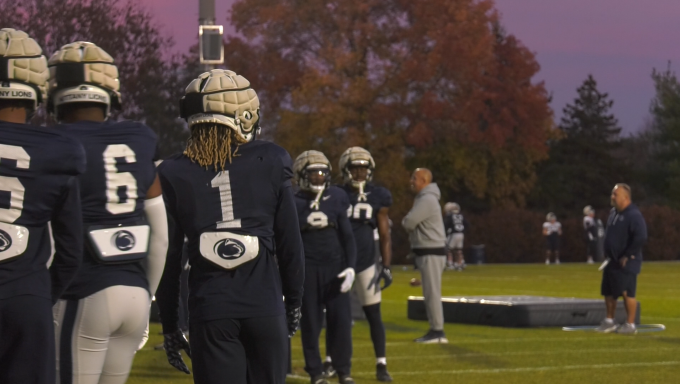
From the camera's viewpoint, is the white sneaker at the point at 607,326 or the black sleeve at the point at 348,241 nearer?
the black sleeve at the point at 348,241

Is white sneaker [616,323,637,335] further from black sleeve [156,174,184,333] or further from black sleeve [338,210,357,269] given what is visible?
black sleeve [156,174,184,333]

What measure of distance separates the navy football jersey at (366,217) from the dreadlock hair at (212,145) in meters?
5.87

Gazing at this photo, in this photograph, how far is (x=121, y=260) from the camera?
4832 millimetres

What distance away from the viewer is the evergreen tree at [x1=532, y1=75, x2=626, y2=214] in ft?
210

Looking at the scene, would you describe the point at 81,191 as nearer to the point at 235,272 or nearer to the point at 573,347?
the point at 235,272

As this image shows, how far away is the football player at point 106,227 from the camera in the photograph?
15.6 ft

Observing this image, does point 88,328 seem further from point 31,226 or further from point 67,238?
point 31,226

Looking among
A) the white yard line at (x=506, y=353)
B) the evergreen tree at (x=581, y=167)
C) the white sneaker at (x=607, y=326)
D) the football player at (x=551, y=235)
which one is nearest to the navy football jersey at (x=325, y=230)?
the white yard line at (x=506, y=353)

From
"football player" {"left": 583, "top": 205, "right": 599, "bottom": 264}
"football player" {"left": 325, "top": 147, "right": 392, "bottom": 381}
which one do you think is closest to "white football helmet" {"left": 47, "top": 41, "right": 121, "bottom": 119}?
"football player" {"left": 325, "top": 147, "right": 392, "bottom": 381}

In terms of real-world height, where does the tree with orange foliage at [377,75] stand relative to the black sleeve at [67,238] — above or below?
above

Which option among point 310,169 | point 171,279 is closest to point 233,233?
point 171,279

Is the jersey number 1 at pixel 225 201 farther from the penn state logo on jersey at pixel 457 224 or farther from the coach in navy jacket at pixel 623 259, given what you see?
the penn state logo on jersey at pixel 457 224

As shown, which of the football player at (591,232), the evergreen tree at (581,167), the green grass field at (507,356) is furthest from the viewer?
the evergreen tree at (581,167)

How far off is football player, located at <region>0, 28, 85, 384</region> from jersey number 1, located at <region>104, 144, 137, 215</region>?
29 cm
